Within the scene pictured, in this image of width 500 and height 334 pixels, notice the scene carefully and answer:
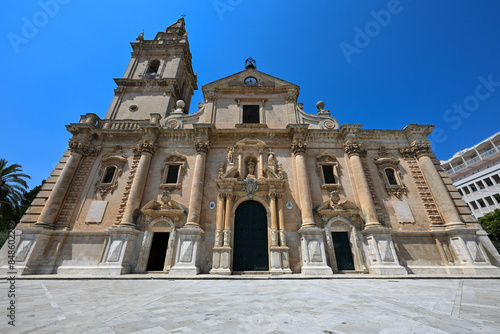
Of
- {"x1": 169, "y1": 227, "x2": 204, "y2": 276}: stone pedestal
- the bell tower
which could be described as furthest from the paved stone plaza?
the bell tower

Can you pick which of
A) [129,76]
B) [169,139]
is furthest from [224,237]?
[129,76]

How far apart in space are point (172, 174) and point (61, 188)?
7170mm

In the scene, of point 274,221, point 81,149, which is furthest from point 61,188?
point 274,221

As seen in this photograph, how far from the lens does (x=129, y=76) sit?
872 inches

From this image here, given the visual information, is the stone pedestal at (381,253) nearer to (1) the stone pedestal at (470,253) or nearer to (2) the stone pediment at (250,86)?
(1) the stone pedestal at (470,253)

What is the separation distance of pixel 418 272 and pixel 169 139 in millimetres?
19026

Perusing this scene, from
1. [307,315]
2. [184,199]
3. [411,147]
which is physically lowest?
[307,315]

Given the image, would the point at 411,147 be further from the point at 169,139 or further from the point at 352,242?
the point at 169,139

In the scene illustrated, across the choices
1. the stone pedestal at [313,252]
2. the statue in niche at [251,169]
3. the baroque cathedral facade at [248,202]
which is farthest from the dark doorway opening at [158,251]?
the stone pedestal at [313,252]

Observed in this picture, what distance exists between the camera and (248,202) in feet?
47.9

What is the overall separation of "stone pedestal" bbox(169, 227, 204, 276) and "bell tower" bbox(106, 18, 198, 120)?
12.1 m

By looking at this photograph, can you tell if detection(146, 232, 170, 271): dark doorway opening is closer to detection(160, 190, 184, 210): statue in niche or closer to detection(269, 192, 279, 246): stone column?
detection(160, 190, 184, 210): statue in niche

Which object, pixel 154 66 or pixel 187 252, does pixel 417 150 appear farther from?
pixel 154 66

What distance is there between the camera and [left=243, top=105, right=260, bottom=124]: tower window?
60.8 ft
